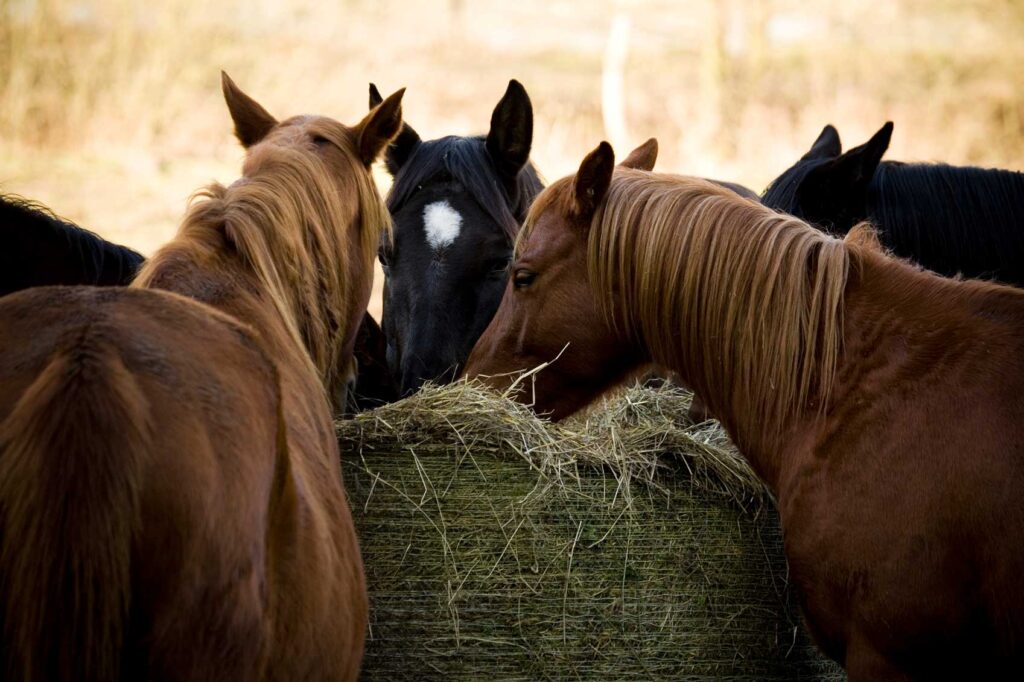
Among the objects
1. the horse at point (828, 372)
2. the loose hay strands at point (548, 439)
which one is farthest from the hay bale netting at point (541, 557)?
the horse at point (828, 372)

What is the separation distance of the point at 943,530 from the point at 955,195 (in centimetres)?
196

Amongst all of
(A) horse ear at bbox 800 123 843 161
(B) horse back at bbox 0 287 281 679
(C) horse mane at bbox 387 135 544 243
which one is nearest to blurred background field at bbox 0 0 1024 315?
(C) horse mane at bbox 387 135 544 243

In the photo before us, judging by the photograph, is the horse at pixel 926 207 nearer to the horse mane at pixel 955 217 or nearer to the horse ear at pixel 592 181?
the horse mane at pixel 955 217

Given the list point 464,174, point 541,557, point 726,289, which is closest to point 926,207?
point 726,289

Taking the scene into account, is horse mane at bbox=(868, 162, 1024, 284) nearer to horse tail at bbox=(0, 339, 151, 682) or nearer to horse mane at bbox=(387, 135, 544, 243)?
horse mane at bbox=(387, 135, 544, 243)

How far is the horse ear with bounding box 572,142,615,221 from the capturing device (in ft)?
9.80

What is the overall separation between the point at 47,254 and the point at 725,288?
261cm

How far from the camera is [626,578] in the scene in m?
3.02

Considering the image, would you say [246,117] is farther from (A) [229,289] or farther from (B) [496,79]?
(B) [496,79]

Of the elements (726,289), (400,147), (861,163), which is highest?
(400,147)

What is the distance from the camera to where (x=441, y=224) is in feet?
13.2

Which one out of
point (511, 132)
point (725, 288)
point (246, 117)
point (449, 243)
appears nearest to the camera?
point (725, 288)

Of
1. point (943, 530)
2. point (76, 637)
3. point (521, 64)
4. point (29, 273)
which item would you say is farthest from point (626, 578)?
point (521, 64)

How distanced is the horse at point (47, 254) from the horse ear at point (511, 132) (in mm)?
1633
